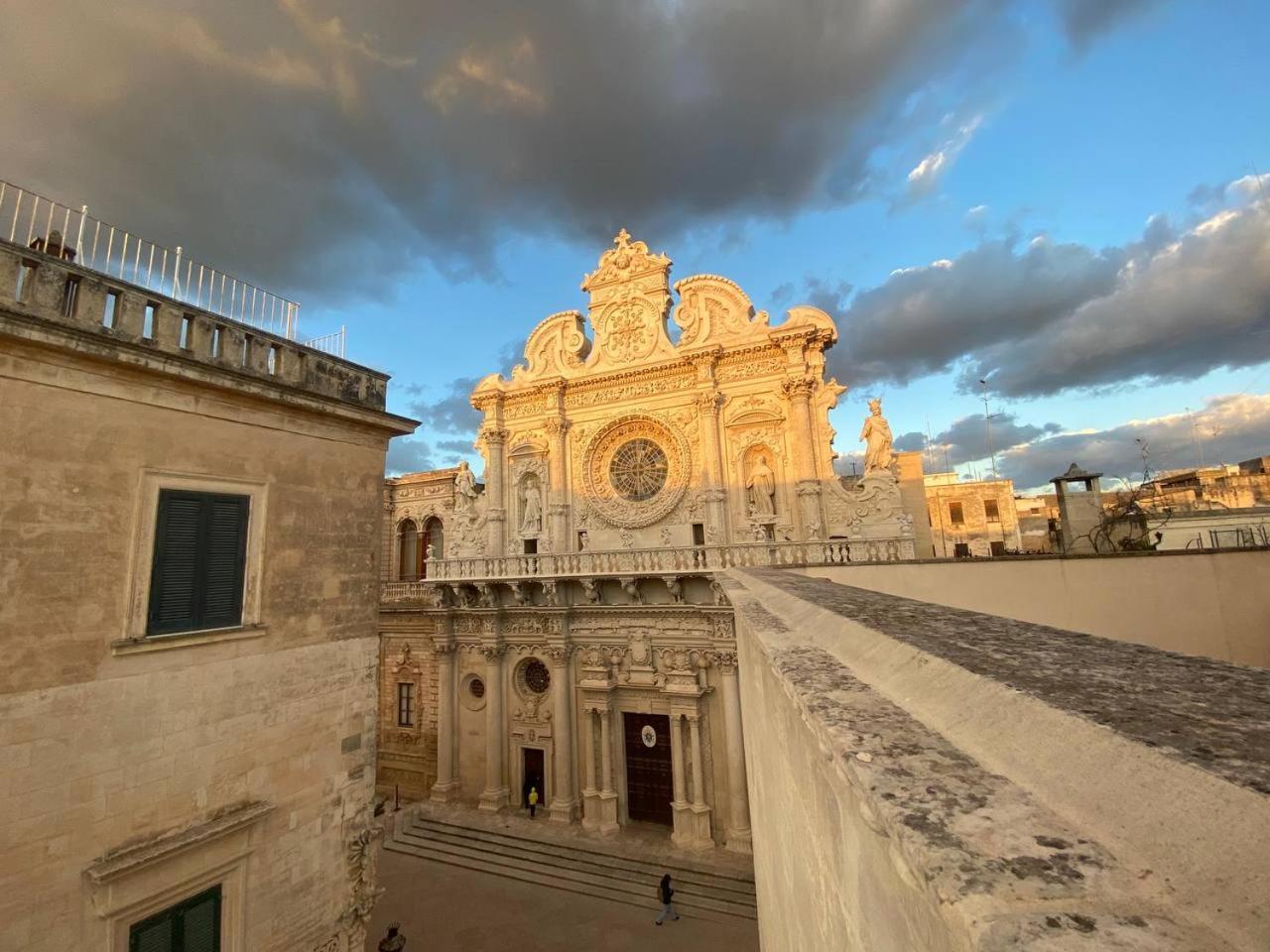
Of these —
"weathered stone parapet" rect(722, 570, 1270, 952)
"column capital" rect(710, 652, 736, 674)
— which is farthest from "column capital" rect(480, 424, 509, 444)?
"weathered stone parapet" rect(722, 570, 1270, 952)

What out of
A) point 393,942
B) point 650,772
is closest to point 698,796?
point 650,772

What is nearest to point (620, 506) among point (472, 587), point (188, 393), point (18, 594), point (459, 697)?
point (472, 587)

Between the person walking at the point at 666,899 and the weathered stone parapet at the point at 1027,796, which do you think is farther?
the person walking at the point at 666,899

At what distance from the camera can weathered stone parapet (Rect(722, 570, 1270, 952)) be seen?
0.61 metres

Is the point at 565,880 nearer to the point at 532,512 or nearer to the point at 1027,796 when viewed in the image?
the point at 532,512

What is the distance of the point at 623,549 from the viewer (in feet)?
52.2

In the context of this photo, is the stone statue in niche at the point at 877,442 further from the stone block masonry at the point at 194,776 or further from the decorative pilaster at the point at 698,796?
the stone block masonry at the point at 194,776

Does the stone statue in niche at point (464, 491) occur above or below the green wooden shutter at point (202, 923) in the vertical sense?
above

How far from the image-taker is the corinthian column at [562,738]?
15.2m

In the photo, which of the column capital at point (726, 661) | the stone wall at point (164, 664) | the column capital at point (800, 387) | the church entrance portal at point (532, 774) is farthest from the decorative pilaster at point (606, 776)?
the column capital at point (800, 387)

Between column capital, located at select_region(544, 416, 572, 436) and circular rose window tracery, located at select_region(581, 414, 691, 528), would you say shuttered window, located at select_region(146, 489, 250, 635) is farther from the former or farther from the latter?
column capital, located at select_region(544, 416, 572, 436)

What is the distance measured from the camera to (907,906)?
2.69 feet

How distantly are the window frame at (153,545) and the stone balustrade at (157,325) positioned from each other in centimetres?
115

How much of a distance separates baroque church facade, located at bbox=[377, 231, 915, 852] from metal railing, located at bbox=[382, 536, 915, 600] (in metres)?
0.06
